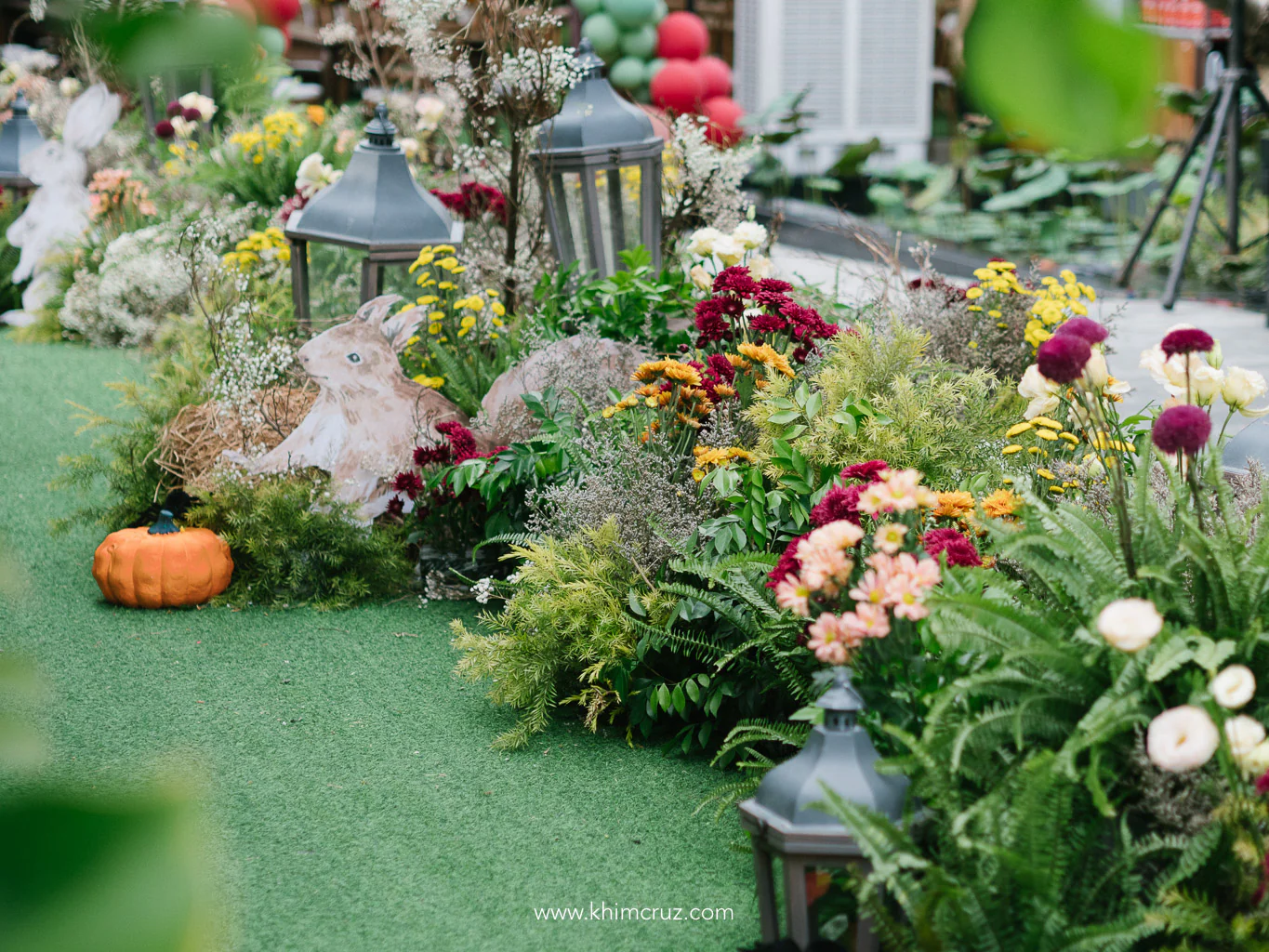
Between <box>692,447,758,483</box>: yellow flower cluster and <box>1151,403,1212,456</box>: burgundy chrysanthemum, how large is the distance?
118 cm

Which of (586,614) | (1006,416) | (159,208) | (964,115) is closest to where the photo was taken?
(964,115)

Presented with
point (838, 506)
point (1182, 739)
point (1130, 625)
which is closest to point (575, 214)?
point (838, 506)

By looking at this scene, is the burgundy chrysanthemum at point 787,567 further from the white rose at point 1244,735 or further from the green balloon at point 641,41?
the green balloon at point 641,41

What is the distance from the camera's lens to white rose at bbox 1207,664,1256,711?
5.25ft

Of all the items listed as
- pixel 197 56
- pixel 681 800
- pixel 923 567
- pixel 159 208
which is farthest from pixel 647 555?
pixel 159 208

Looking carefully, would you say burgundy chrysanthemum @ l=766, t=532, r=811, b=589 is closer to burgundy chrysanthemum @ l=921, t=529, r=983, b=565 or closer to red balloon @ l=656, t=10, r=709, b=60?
burgundy chrysanthemum @ l=921, t=529, r=983, b=565

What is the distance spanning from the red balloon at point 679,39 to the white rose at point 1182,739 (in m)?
9.29

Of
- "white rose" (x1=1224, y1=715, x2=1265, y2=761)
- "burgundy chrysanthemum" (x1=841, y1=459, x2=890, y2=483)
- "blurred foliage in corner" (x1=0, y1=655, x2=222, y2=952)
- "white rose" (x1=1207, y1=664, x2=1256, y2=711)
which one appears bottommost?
"white rose" (x1=1224, y1=715, x2=1265, y2=761)

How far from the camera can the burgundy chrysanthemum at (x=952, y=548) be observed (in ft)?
6.80

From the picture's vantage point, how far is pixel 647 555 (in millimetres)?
2828

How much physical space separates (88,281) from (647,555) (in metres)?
5.49

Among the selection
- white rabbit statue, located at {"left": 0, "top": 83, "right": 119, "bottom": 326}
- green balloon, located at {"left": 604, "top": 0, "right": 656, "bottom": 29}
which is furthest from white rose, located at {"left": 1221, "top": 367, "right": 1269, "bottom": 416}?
green balloon, located at {"left": 604, "top": 0, "right": 656, "bottom": 29}

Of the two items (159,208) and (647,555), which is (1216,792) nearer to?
(647,555)

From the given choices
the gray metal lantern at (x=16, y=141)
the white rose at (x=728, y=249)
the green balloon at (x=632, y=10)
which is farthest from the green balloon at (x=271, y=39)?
the green balloon at (x=632, y=10)
